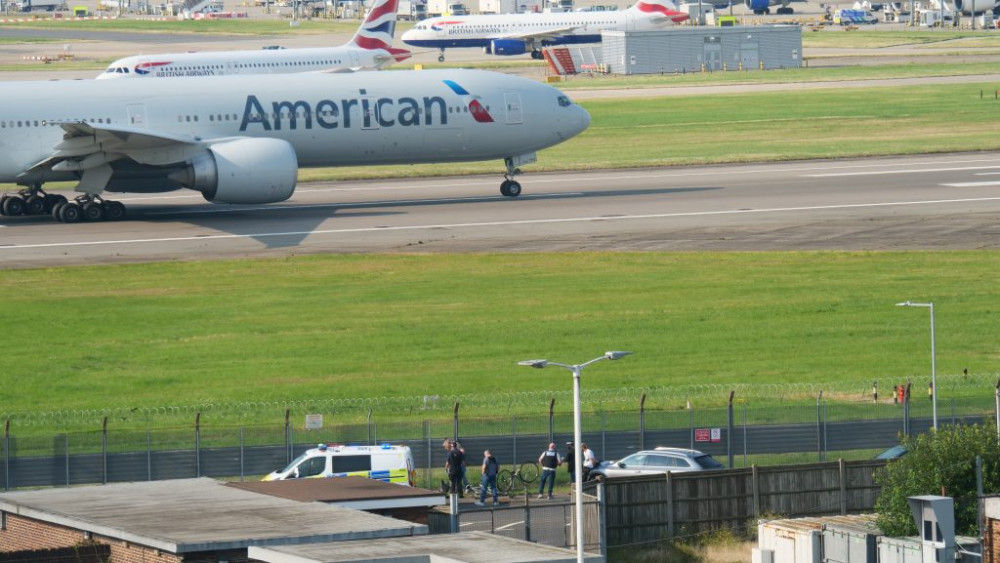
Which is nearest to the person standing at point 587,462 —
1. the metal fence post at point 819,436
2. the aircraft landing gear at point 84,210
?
the metal fence post at point 819,436

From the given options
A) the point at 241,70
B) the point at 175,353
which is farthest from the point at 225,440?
the point at 241,70

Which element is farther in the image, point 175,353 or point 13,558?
point 175,353

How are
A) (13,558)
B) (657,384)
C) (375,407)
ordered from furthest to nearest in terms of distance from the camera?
(657,384) < (375,407) < (13,558)

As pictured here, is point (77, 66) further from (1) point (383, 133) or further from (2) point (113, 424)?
(2) point (113, 424)

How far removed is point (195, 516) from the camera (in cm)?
2736

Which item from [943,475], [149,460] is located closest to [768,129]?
[149,460]

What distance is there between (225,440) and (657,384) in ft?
39.6

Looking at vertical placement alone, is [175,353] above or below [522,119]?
below

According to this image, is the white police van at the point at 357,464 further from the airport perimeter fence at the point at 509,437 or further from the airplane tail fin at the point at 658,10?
the airplane tail fin at the point at 658,10

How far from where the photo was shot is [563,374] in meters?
46.9

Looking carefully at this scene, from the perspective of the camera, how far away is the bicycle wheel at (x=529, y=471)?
3844cm

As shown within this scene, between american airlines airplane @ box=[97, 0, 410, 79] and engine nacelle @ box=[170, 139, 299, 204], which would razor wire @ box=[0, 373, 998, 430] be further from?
american airlines airplane @ box=[97, 0, 410, 79]

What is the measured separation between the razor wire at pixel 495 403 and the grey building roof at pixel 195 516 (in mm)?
9269

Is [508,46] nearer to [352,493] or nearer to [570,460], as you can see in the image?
[570,460]
